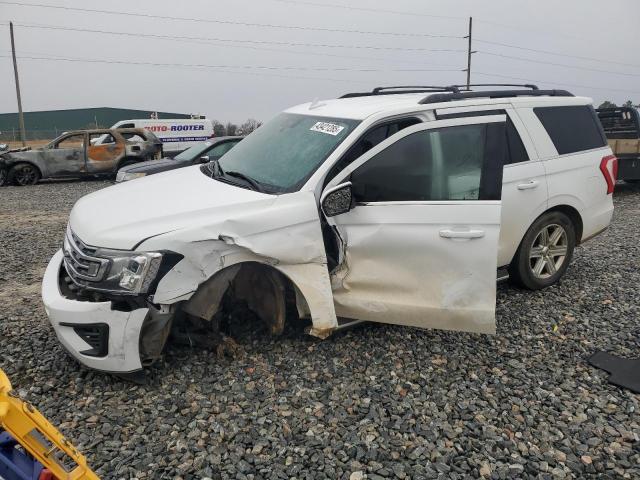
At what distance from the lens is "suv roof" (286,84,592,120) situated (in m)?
3.91

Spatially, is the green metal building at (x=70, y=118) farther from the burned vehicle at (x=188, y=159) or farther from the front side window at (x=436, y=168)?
the front side window at (x=436, y=168)

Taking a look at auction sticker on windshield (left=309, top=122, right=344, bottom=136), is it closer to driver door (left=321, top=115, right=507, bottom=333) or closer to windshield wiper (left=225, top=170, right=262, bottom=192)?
driver door (left=321, top=115, right=507, bottom=333)

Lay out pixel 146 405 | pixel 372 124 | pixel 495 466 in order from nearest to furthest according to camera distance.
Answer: pixel 495 466
pixel 146 405
pixel 372 124

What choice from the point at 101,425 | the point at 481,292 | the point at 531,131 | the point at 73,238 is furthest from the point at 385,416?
the point at 531,131

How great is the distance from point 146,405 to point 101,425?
28 centimetres

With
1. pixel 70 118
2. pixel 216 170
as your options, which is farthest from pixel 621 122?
pixel 70 118

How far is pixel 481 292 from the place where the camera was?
3.51 metres

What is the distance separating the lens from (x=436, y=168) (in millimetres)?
3746

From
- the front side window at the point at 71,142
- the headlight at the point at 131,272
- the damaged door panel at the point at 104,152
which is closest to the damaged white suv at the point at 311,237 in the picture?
the headlight at the point at 131,272

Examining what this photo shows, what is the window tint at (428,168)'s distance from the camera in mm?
3623

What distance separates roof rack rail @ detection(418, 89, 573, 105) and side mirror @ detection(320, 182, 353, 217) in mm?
1031

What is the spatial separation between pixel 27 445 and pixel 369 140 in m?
2.86

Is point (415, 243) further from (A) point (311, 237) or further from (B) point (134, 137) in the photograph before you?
(B) point (134, 137)

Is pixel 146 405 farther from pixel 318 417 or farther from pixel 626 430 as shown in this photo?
pixel 626 430
